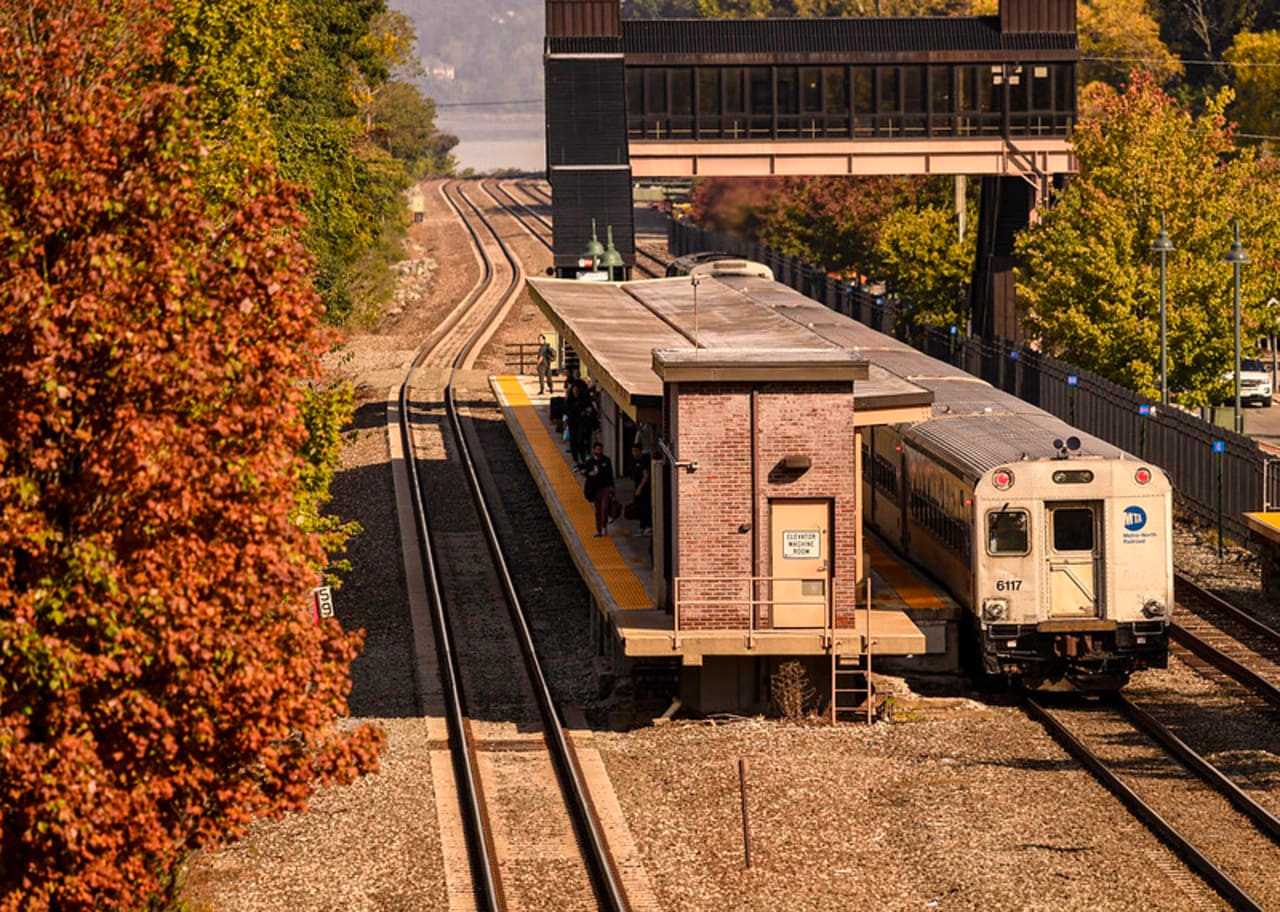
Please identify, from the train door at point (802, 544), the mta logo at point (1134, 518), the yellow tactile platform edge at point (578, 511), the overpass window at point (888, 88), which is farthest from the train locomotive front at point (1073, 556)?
the overpass window at point (888, 88)

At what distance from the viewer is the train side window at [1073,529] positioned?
2558cm

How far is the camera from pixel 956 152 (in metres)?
57.8

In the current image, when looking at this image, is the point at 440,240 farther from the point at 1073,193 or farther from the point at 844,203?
the point at 1073,193

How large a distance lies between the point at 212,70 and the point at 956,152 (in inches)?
1430

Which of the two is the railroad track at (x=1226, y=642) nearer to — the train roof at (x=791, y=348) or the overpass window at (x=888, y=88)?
the train roof at (x=791, y=348)

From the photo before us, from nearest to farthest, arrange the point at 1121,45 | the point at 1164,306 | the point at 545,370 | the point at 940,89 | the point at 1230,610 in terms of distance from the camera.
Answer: the point at 1230,610, the point at 1164,306, the point at 545,370, the point at 940,89, the point at 1121,45

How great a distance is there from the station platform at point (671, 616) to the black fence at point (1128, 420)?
8.52 meters

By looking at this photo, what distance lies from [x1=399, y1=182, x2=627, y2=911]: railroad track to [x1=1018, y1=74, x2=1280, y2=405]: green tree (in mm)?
12777

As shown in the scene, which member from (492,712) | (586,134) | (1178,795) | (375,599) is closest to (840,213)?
(586,134)

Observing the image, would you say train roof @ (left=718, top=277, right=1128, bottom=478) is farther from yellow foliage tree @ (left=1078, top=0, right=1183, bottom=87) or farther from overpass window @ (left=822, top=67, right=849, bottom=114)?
yellow foliage tree @ (left=1078, top=0, right=1183, bottom=87)

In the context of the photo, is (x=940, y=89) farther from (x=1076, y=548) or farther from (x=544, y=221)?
(x=544, y=221)

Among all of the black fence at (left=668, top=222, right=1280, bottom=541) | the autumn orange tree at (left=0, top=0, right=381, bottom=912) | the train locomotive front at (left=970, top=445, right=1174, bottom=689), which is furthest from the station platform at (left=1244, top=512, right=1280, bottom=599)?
the autumn orange tree at (left=0, top=0, right=381, bottom=912)

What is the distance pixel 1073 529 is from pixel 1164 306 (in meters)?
17.6

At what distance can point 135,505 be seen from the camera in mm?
14211
